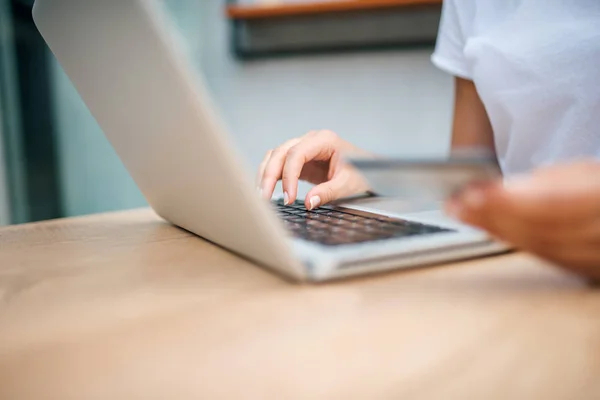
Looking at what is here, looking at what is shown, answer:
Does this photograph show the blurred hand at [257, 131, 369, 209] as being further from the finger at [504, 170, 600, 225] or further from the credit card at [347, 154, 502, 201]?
the finger at [504, 170, 600, 225]

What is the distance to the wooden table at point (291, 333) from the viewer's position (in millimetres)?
179

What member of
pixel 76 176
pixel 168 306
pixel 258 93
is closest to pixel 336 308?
pixel 168 306

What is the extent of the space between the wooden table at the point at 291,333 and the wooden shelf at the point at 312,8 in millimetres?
927

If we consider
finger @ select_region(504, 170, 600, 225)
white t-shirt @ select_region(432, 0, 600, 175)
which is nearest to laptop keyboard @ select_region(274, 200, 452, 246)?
finger @ select_region(504, 170, 600, 225)

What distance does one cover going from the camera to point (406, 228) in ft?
1.13

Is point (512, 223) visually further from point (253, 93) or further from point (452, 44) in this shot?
point (253, 93)

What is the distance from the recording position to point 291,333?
0.72 feet

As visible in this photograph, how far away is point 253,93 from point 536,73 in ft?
2.88

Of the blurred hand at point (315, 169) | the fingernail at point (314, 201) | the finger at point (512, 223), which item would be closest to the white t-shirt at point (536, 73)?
the blurred hand at point (315, 169)

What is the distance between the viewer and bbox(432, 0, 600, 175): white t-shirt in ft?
1.99

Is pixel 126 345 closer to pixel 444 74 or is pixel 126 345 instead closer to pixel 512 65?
pixel 512 65

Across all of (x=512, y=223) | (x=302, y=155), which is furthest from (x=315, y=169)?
(x=512, y=223)

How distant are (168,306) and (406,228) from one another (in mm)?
170

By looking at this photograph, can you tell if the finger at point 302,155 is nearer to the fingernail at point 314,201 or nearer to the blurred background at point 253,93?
the fingernail at point 314,201
